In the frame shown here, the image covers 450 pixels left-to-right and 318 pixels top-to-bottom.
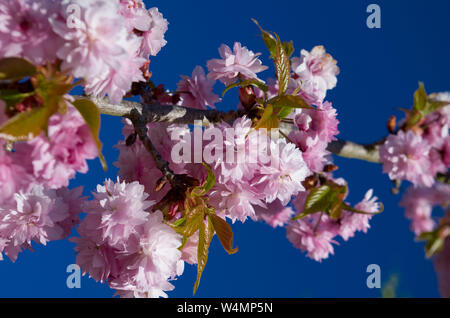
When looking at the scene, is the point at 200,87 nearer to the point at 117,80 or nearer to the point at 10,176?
Result: the point at 117,80

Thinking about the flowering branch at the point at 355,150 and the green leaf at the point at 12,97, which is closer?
the green leaf at the point at 12,97

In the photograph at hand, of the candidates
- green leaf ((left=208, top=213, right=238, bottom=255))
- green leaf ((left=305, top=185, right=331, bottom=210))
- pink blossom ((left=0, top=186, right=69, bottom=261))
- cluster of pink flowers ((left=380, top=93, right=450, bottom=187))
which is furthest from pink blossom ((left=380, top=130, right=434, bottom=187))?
pink blossom ((left=0, top=186, right=69, bottom=261))

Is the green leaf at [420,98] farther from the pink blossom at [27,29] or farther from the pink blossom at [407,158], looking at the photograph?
the pink blossom at [27,29]

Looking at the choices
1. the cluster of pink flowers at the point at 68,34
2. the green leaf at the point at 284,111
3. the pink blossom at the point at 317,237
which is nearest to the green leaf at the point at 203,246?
the green leaf at the point at 284,111

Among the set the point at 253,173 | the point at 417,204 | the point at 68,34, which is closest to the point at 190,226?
the point at 253,173

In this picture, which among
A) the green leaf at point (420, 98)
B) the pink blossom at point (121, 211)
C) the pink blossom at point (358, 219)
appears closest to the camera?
the pink blossom at point (121, 211)

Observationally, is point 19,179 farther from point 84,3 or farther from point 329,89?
point 329,89

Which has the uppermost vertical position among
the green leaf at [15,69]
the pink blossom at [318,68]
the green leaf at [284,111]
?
the pink blossom at [318,68]
